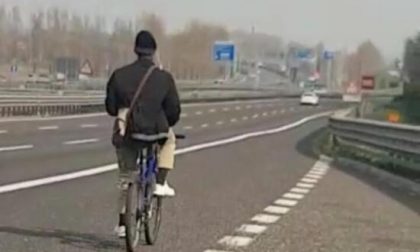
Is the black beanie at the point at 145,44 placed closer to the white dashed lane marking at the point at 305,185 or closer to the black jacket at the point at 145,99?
the black jacket at the point at 145,99

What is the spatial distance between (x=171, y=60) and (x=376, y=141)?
4663 inches

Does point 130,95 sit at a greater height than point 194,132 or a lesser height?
greater

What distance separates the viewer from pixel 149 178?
31.8 feet

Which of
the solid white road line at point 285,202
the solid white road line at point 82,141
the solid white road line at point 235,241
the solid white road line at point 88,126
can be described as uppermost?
the solid white road line at point 235,241

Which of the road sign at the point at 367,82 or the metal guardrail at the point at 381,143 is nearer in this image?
the metal guardrail at the point at 381,143

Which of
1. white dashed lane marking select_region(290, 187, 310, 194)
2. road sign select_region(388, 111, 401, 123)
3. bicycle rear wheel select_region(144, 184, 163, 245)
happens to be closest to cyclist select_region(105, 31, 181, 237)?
bicycle rear wheel select_region(144, 184, 163, 245)

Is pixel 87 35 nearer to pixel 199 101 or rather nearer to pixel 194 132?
pixel 199 101

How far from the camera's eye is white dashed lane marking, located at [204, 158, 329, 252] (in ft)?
35.2

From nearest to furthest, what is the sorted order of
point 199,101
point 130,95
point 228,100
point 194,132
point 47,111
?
point 130,95
point 194,132
point 47,111
point 199,101
point 228,100

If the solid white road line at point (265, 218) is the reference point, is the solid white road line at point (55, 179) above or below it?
below

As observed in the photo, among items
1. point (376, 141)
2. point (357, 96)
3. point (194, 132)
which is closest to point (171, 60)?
point (357, 96)

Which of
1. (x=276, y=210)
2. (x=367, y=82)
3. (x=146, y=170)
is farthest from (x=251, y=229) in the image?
(x=367, y=82)

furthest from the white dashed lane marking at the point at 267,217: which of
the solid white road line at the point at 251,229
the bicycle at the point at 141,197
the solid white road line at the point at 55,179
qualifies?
the solid white road line at the point at 55,179

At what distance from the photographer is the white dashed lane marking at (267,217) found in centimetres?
1074
